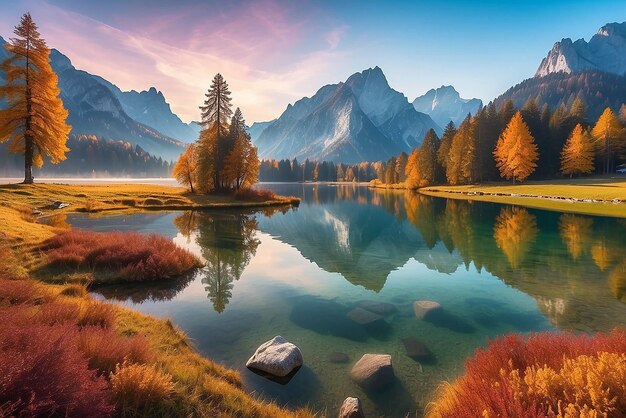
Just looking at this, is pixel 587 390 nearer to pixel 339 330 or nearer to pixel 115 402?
pixel 115 402

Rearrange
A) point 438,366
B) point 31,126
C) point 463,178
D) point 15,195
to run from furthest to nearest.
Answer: point 463,178 → point 31,126 → point 15,195 → point 438,366

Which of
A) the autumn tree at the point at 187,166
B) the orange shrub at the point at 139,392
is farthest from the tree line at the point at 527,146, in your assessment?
the orange shrub at the point at 139,392

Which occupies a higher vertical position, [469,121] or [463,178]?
[469,121]

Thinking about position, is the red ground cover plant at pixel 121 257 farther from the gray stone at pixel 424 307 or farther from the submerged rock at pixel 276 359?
the gray stone at pixel 424 307

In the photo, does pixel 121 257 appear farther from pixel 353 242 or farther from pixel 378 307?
pixel 353 242

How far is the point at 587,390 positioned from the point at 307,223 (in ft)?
123

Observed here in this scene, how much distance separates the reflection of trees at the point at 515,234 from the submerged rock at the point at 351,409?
685 inches

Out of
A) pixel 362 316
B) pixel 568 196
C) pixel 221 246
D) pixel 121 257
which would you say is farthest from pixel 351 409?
pixel 568 196

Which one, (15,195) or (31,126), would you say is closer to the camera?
(15,195)

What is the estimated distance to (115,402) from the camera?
4.56m

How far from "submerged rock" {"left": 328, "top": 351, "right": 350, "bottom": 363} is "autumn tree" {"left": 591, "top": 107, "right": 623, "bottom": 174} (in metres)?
112

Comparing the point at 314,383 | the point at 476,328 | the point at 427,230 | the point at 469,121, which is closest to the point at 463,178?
the point at 469,121

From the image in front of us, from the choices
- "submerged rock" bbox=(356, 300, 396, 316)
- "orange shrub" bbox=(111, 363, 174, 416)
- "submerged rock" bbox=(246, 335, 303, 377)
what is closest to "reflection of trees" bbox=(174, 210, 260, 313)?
"submerged rock" bbox=(246, 335, 303, 377)

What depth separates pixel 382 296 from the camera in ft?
50.3
